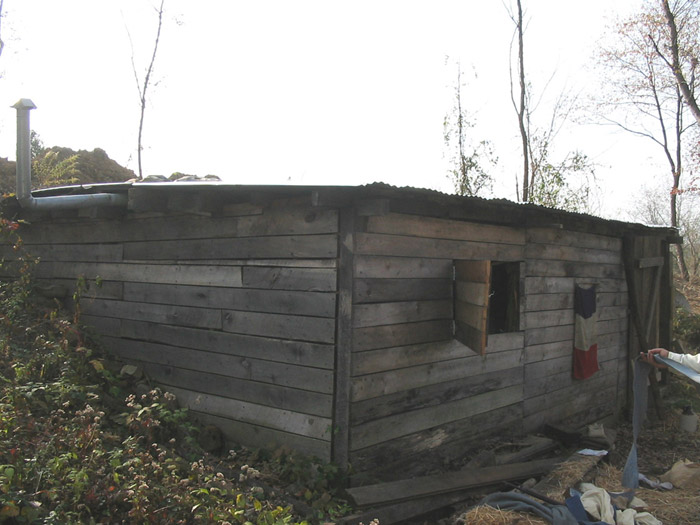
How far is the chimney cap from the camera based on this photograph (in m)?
7.52

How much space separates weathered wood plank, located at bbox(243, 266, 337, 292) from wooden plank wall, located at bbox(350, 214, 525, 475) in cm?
28

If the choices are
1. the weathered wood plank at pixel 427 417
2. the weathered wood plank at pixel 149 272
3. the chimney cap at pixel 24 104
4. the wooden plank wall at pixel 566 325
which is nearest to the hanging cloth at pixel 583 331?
the wooden plank wall at pixel 566 325

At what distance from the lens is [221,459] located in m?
5.15

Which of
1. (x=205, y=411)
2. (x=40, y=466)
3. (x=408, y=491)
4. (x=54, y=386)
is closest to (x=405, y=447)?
(x=408, y=491)

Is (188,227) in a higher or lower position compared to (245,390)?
higher

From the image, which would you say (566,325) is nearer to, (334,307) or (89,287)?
(334,307)

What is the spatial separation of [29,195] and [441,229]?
17.4 feet

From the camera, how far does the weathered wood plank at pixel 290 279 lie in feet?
15.7

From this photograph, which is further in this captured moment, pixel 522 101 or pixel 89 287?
pixel 522 101

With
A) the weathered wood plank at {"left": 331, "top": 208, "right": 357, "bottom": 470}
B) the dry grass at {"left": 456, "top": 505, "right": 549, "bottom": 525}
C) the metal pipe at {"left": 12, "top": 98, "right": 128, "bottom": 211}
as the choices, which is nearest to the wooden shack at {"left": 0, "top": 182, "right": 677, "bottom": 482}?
the weathered wood plank at {"left": 331, "top": 208, "right": 357, "bottom": 470}

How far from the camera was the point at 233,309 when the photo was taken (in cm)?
554

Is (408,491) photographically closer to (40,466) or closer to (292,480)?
(292,480)

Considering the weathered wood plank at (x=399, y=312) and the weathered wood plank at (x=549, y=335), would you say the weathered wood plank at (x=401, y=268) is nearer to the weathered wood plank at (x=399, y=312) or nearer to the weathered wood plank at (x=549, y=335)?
the weathered wood plank at (x=399, y=312)

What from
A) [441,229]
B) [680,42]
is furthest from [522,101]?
[441,229]
